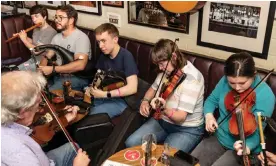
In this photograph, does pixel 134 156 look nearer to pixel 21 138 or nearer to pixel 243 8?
pixel 21 138

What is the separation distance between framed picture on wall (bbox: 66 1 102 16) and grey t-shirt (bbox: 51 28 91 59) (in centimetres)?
57

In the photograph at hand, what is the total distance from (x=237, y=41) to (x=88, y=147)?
1550mm

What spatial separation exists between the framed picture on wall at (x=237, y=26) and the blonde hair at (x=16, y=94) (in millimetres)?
1605

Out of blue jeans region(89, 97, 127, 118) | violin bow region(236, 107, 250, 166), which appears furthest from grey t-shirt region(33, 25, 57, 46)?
violin bow region(236, 107, 250, 166)

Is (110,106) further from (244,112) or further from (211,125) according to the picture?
(244,112)

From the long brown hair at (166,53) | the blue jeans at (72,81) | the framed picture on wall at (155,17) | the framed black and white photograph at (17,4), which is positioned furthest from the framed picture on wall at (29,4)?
the long brown hair at (166,53)

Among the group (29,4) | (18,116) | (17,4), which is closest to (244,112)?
(18,116)

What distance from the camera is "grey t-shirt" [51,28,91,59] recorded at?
9.98 feet

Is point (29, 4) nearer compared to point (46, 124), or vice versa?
point (46, 124)

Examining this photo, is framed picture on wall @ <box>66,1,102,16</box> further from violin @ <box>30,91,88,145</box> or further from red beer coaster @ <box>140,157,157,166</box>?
red beer coaster @ <box>140,157,157,166</box>

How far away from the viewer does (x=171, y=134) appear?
2260 millimetres

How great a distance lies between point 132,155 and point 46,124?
740 mm

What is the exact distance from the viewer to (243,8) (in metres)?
2.26

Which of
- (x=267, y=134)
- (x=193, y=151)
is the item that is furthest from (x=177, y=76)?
(x=267, y=134)
